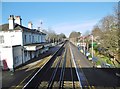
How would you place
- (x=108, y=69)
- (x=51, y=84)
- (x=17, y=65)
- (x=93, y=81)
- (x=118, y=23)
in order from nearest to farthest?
(x=51, y=84) < (x=93, y=81) < (x=108, y=69) < (x=17, y=65) < (x=118, y=23)

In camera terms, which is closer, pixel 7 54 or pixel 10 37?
pixel 7 54

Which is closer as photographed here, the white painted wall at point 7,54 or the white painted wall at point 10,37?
the white painted wall at point 7,54

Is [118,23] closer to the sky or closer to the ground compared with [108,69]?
closer to the sky

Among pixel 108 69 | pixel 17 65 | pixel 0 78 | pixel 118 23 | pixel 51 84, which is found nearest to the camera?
pixel 51 84

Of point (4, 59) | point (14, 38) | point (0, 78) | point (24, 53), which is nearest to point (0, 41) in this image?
point (14, 38)

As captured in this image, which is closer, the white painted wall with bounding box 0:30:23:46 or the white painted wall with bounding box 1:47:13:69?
the white painted wall with bounding box 1:47:13:69

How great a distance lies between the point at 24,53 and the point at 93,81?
14.1 meters

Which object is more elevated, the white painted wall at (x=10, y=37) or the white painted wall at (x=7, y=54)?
the white painted wall at (x=10, y=37)

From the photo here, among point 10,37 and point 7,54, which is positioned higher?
point 10,37

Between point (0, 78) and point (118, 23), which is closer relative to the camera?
point (0, 78)

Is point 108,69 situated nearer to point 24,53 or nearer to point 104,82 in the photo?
point 104,82

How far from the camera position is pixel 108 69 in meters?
20.8

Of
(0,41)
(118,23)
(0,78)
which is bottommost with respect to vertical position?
(0,78)

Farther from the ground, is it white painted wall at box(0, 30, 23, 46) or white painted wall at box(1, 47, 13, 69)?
white painted wall at box(0, 30, 23, 46)
